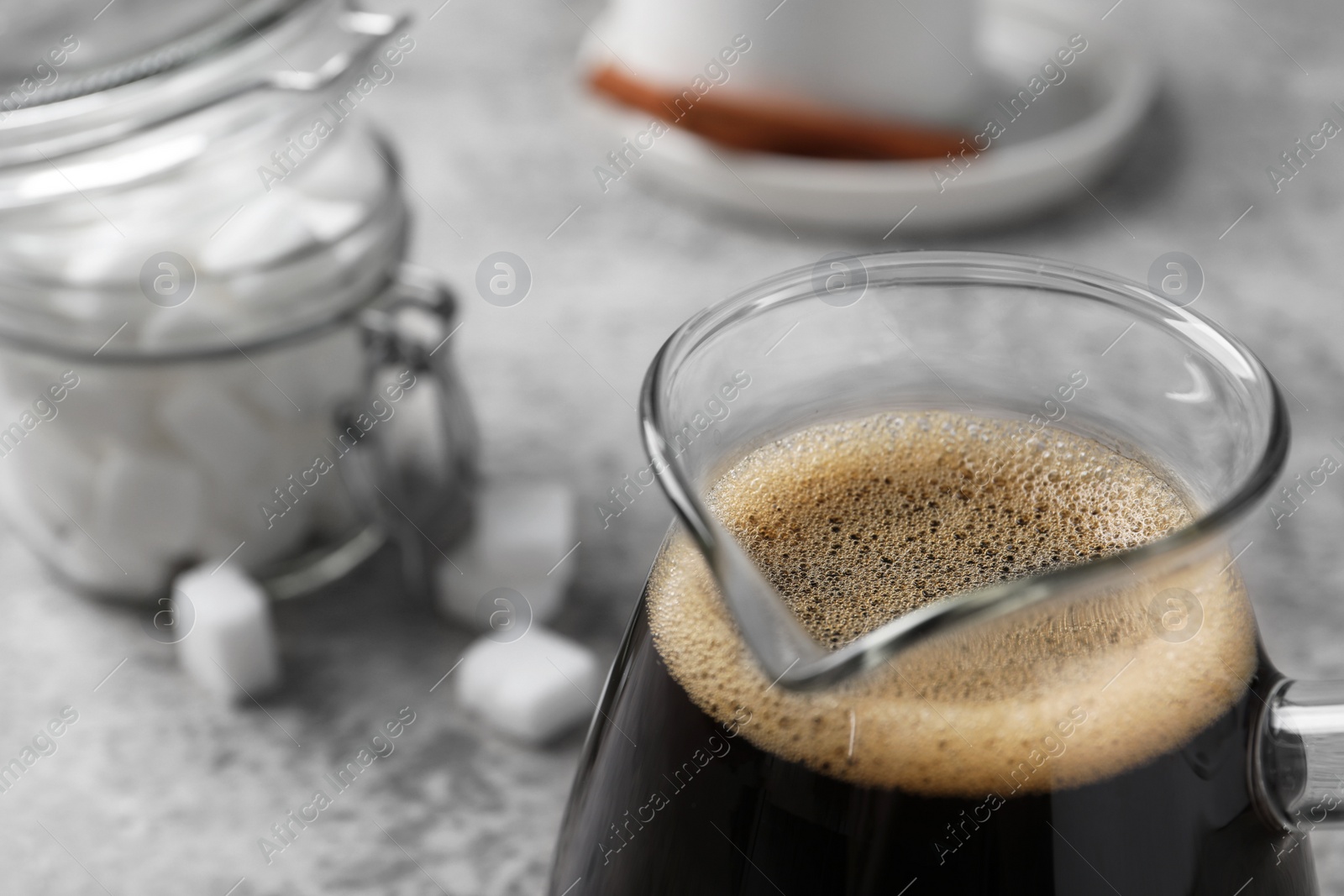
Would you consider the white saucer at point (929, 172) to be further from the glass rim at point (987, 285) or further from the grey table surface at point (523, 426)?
the glass rim at point (987, 285)

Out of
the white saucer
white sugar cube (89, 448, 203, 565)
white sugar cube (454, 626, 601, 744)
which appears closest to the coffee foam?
white sugar cube (454, 626, 601, 744)

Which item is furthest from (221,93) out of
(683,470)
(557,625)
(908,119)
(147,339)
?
(908,119)

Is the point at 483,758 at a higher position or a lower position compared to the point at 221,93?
lower

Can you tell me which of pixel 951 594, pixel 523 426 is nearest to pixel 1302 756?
pixel 951 594

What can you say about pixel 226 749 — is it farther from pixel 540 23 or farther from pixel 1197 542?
pixel 540 23

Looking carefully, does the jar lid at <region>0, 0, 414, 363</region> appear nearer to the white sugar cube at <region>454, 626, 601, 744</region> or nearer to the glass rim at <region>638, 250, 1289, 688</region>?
the white sugar cube at <region>454, 626, 601, 744</region>

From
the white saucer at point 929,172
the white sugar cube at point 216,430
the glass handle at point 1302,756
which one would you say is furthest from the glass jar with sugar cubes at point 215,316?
the glass handle at point 1302,756

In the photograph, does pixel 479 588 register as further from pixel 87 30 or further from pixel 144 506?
pixel 87 30
